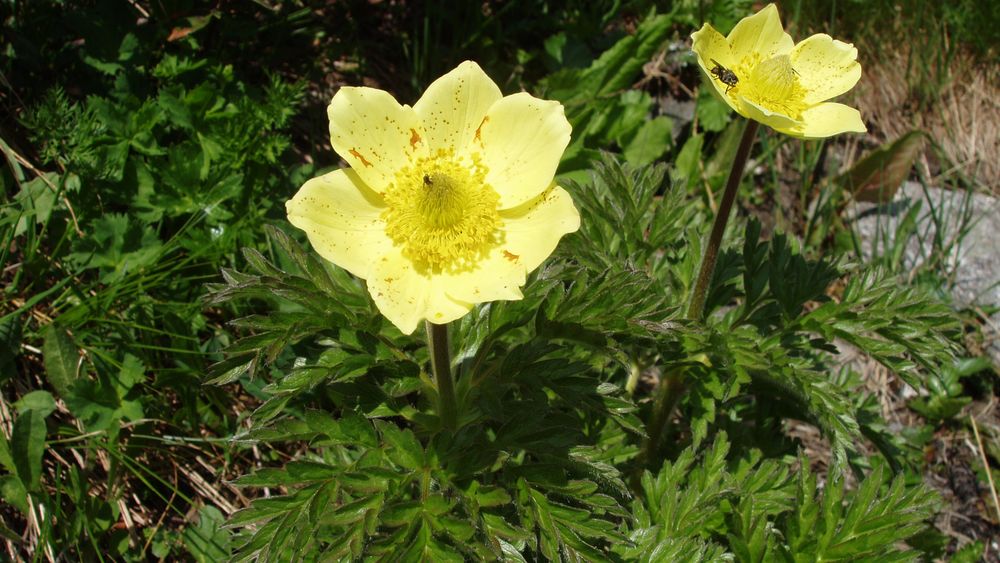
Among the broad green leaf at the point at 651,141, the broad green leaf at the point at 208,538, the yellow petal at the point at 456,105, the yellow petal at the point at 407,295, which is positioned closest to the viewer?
the yellow petal at the point at 407,295

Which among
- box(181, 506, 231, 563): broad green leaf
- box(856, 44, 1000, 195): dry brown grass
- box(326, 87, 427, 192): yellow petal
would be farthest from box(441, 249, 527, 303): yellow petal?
box(856, 44, 1000, 195): dry brown grass

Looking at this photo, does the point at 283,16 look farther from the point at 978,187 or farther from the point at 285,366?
the point at 978,187

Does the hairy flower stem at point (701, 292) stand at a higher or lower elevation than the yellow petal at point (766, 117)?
lower

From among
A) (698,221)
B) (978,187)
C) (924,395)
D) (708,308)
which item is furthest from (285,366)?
(978,187)

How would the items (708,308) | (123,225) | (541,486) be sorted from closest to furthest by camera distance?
(541,486), (708,308), (123,225)

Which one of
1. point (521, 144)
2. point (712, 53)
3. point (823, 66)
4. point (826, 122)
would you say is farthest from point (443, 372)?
point (823, 66)

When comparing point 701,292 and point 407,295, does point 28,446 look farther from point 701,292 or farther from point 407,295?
point 701,292

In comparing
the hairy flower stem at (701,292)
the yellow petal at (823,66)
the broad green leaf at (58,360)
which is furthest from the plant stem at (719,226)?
the broad green leaf at (58,360)

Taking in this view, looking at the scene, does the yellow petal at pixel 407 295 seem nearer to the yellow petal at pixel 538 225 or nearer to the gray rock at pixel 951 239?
the yellow petal at pixel 538 225
